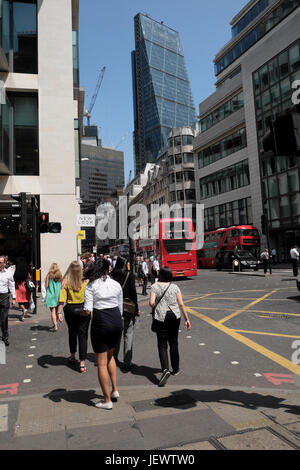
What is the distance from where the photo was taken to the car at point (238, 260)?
29125 millimetres

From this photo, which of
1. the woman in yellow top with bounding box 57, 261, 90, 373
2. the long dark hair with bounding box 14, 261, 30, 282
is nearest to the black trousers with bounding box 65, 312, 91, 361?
the woman in yellow top with bounding box 57, 261, 90, 373

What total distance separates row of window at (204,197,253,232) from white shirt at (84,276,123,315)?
1569 inches

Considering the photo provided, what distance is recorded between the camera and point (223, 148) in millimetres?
48438

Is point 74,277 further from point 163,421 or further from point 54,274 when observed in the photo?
point 163,421

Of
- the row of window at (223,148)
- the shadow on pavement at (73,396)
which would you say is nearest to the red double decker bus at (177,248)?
the shadow on pavement at (73,396)

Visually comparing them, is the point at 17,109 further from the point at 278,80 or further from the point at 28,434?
the point at 278,80

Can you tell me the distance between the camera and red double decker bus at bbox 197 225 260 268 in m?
31.8

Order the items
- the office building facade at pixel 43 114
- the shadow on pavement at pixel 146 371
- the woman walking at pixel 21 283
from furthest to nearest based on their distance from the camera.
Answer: the office building facade at pixel 43 114
the woman walking at pixel 21 283
the shadow on pavement at pixel 146 371

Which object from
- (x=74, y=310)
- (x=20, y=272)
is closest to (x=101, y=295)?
(x=74, y=310)

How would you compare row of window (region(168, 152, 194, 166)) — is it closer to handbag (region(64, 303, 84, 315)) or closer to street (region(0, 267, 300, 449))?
street (region(0, 267, 300, 449))

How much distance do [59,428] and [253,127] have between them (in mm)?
42064

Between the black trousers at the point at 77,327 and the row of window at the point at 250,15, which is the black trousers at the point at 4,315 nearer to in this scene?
the black trousers at the point at 77,327

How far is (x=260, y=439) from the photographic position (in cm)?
325
